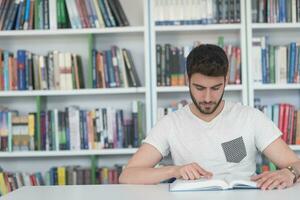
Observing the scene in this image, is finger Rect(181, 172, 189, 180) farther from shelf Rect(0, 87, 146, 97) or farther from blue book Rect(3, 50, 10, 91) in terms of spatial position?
blue book Rect(3, 50, 10, 91)

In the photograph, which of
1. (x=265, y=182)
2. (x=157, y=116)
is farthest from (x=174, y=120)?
(x=157, y=116)

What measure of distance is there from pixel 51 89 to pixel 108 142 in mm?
520

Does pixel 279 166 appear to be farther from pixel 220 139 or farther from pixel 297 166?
pixel 220 139

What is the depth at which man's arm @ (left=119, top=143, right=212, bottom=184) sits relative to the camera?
5.85 feet

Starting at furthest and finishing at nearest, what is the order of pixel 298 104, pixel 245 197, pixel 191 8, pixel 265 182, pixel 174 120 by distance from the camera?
pixel 298 104 → pixel 191 8 → pixel 174 120 → pixel 265 182 → pixel 245 197

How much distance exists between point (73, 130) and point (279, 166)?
1660mm

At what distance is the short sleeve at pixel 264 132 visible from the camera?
2.04 metres

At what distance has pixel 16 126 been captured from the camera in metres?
3.33

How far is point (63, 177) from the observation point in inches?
131

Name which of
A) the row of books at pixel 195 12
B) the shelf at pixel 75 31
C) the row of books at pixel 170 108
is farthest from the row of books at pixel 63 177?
the row of books at pixel 195 12

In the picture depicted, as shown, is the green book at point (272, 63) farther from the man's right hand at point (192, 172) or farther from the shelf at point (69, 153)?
the man's right hand at point (192, 172)

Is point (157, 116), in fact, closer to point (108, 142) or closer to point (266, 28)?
point (108, 142)

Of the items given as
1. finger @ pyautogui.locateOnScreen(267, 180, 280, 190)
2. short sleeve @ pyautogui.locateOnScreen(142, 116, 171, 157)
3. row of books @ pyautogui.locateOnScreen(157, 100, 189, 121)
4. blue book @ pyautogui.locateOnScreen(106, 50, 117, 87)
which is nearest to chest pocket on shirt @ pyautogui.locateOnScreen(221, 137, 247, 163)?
short sleeve @ pyautogui.locateOnScreen(142, 116, 171, 157)

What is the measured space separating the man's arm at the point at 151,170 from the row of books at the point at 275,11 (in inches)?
61.5
